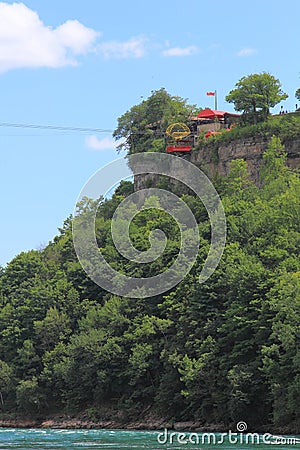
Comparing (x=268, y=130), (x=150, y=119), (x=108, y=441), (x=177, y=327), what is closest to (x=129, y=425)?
(x=177, y=327)

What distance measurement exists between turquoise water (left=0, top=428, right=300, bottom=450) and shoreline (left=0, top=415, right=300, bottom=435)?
7.58 ft

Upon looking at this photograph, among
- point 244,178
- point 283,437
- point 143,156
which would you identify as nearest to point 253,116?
point 244,178

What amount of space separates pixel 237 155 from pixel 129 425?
36.5 meters

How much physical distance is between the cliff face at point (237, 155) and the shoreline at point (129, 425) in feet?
108

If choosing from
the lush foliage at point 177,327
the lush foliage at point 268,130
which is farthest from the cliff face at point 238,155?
the lush foliage at point 177,327

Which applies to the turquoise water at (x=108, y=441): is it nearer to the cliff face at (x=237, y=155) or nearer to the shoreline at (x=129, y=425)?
the shoreline at (x=129, y=425)

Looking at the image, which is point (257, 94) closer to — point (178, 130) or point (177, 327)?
point (178, 130)

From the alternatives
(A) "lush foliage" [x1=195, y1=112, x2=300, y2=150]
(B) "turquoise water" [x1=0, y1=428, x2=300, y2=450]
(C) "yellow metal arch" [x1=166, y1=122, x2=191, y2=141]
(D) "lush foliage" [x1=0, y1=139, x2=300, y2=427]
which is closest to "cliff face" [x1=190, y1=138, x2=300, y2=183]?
(A) "lush foliage" [x1=195, y1=112, x2=300, y2=150]

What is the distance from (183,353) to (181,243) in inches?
519

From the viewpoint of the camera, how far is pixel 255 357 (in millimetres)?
73250

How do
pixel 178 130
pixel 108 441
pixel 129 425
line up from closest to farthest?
1. pixel 108 441
2. pixel 129 425
3. pixel 178 130

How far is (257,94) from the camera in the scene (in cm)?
10888

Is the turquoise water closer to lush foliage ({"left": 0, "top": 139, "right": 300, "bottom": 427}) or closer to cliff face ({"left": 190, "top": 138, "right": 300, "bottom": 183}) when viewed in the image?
lush foliage ({"left": 0, "top": 139, "right": 300, "bottom": 427})

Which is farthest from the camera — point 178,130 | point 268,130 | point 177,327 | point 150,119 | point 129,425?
point 150,119
